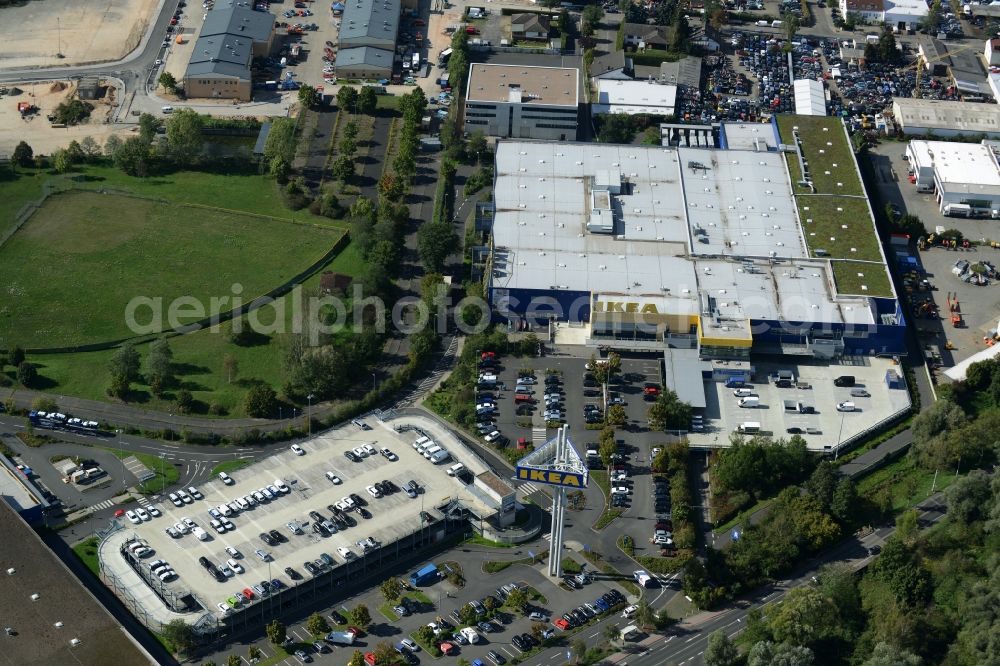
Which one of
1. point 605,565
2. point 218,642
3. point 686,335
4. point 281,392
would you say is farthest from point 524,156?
point 218,642

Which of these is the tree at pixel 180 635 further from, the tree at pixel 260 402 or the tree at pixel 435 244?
the tree at pixel 435 244

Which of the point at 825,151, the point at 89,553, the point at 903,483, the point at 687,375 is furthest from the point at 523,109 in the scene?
the point at 89,553

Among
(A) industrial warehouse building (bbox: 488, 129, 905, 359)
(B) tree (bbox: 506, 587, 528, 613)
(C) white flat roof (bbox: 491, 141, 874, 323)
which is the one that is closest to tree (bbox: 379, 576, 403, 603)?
(B) tree (bbox: 506, 587, 528, 613)

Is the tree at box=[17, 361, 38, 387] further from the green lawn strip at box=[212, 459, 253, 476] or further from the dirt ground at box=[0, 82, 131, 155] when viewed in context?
the dirt ground at box=[0, 82, 131, 155]

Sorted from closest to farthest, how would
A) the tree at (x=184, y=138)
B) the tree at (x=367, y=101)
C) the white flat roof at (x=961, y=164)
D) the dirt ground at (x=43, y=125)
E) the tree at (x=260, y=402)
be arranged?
the tree at (x=260, y=402), the white flat roof at (x=961, y=164), the tree at (x=184, y=138), the dirt ground at (x=43, y=125), the tree at (x=367, y=101)

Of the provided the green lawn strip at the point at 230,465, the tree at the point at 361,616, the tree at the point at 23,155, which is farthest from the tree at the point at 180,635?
the tree at the point at 23,155

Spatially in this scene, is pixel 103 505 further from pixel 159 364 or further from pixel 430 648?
pixel 430 648
